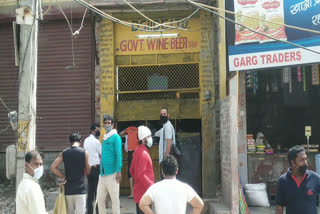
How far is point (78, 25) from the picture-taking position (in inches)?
421

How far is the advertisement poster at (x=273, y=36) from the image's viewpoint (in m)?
8.77

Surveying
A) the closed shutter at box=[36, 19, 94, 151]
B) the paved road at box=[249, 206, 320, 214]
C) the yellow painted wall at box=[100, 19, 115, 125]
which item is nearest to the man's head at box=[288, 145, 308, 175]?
the paved road at box=[249, 206, 320, 214]

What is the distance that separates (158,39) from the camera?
10586mm

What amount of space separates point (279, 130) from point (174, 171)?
1045cm

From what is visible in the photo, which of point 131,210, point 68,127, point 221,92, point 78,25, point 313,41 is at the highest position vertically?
point 78,25

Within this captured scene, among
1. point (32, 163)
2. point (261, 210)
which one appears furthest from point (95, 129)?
point (261, 210)

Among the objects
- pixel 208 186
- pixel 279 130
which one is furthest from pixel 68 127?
pixel 279 130

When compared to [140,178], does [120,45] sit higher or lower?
higher

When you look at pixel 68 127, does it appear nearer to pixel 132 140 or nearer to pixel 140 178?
pixel 132 140

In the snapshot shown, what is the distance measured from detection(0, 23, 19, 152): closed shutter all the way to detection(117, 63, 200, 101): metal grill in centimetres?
293

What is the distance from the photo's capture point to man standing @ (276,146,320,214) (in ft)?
15.1

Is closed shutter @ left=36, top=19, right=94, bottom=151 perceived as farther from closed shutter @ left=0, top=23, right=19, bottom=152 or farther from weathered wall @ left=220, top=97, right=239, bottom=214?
weathered wall @ left=220, top=97, right=239, bottom=214

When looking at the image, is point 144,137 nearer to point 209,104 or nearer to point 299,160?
point 299,160

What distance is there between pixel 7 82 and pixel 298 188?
345 inches
